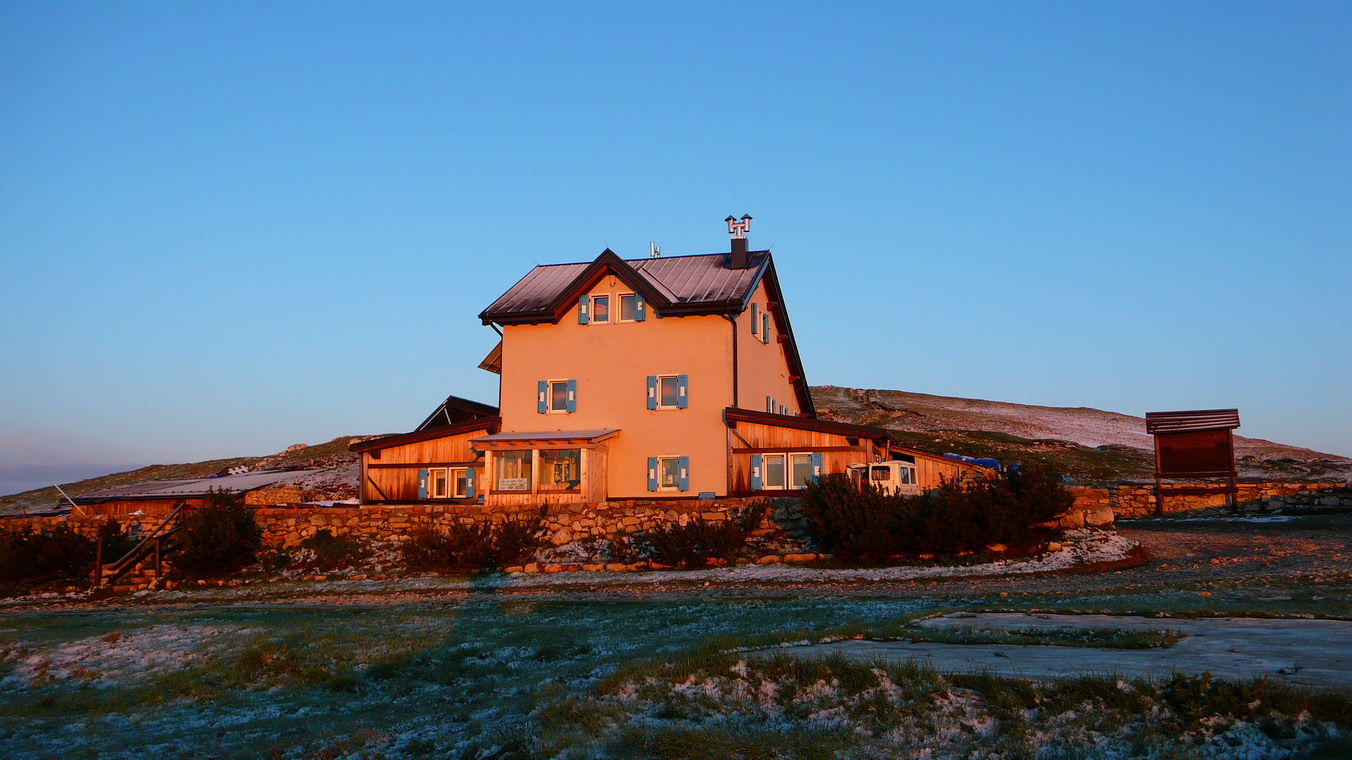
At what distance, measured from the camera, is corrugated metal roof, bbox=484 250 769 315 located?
35500mm

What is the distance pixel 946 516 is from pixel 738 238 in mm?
15933

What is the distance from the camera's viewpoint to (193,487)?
4894 centimetres

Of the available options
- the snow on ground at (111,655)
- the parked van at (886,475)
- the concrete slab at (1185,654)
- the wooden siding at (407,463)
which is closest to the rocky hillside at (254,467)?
the wooden siding at (407,463)

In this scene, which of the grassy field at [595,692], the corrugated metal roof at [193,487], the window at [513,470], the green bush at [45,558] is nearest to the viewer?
the grassy field at [595,692]

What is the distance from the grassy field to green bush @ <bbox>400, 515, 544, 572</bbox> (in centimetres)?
776

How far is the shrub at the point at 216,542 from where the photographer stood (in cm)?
3034

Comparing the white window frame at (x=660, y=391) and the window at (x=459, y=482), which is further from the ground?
the white window frame at (x=660, y=391)

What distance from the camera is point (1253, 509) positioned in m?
34.8

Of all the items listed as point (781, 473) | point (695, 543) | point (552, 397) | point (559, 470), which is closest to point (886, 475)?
point (781, 473)

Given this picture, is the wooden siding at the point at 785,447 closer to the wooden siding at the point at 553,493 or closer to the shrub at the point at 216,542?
the wooden siding at the point at 553,493

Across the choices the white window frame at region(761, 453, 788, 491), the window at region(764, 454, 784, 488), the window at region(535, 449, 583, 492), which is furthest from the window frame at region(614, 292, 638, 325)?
the window at region(764, 454, 784, 488)

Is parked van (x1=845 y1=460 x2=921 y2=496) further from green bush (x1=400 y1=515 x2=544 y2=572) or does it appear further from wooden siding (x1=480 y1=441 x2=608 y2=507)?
green bush (x1=400 y1=515 x2=544 y2=572)

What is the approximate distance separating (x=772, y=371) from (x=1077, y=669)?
3232cm

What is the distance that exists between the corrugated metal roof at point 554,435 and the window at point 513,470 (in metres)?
0.57
